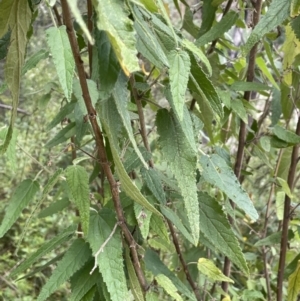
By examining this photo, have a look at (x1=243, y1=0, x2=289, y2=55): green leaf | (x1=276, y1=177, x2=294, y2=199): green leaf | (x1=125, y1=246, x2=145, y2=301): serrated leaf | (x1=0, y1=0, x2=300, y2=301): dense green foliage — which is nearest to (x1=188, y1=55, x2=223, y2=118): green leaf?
(x1=0, y1=0, x2=300, y2=301): dense green foliage

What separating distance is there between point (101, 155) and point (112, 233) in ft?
0.32

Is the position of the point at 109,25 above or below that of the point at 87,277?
above

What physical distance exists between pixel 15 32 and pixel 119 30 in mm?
136

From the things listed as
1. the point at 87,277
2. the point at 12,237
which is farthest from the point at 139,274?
the point at 12,237

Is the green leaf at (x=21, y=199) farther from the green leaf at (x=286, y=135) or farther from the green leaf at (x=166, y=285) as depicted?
the green leaf at (x=286, y=135)

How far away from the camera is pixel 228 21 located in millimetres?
667

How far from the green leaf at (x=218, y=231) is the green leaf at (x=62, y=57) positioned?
285mm

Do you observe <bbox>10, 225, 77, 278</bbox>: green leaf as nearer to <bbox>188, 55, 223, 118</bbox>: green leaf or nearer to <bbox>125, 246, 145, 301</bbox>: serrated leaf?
<bbox>125, 246, 145, 301</bbox>: serrated leaf

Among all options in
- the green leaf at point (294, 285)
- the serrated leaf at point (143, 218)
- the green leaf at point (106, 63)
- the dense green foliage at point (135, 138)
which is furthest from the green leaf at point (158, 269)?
the green leaf at point (106, 63)

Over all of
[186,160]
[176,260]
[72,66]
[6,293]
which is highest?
[72,66]

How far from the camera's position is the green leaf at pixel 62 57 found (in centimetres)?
35

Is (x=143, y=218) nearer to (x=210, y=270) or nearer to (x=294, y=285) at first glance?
(x=210, y=270)

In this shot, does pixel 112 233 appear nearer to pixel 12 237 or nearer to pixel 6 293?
pixel 6 293

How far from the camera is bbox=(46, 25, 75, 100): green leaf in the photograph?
1.15ft
